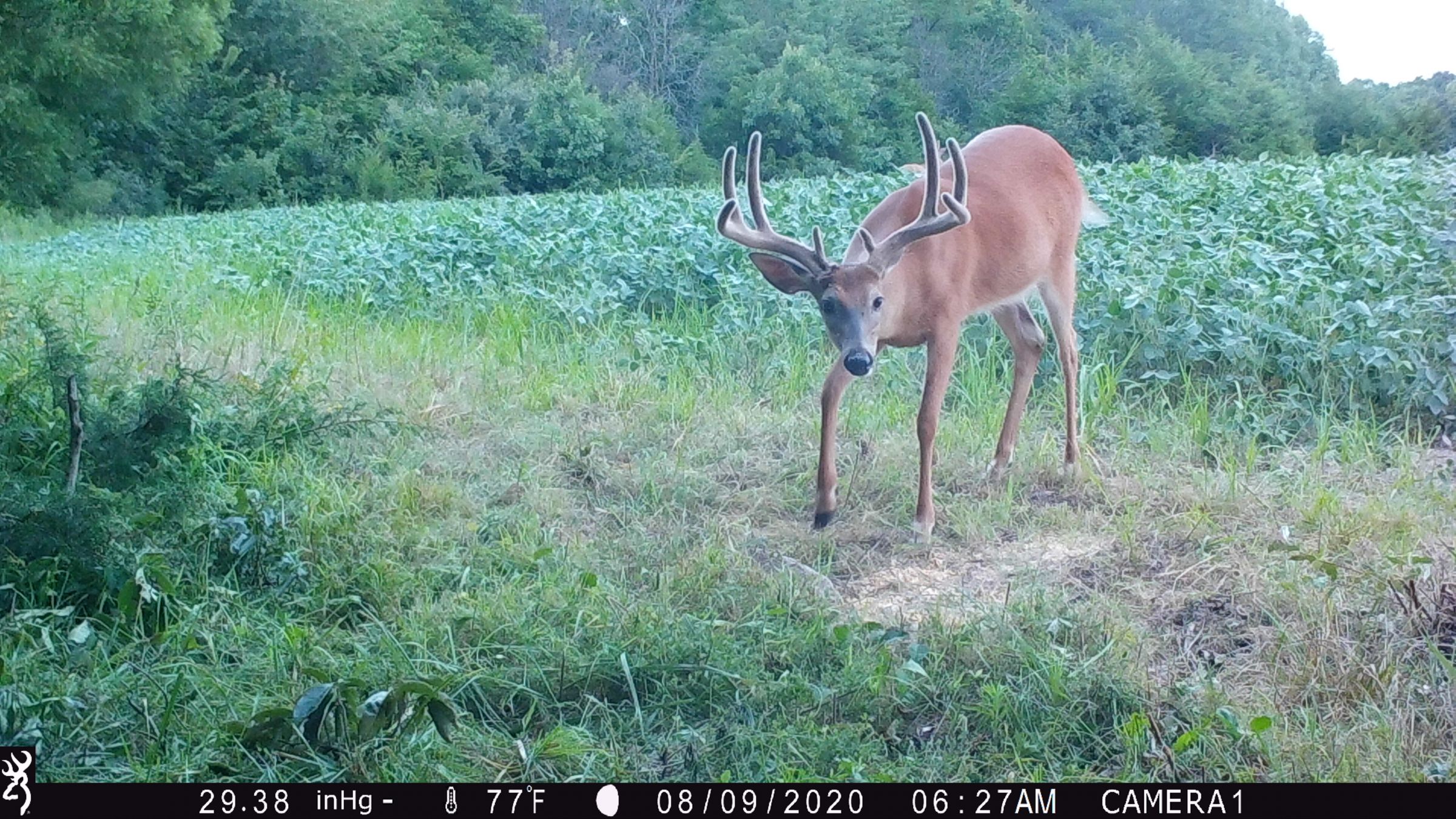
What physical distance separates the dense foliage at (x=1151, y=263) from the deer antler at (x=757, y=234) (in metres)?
2.43

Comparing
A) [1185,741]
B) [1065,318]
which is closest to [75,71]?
[1065,318]

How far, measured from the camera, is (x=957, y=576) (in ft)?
15.1

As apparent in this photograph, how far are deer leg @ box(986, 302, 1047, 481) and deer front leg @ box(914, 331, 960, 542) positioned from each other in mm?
524

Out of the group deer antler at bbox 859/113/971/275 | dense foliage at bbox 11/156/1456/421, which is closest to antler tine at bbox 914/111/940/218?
deer antler at bbox 859/113/971/275

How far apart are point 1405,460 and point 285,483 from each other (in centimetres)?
446

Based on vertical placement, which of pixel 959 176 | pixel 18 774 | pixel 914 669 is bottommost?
pixel 18 774

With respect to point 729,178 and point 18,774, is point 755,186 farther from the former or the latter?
point 18,774

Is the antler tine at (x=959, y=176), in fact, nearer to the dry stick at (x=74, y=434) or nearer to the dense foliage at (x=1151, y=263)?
the dense foliage at (x=1151, y=263)

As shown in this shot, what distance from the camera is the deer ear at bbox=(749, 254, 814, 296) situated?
5027mm

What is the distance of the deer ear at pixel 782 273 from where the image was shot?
5027 mm
